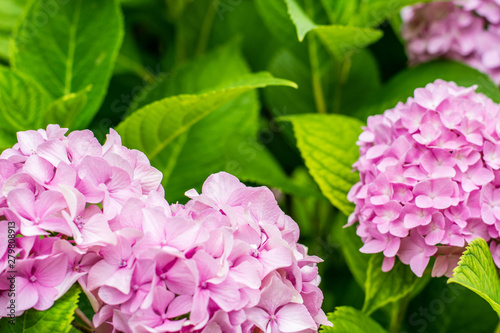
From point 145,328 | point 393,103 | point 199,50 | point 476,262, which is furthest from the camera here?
point 199,50

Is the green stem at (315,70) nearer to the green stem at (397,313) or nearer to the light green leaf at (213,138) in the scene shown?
the light green leaf at (213,138)

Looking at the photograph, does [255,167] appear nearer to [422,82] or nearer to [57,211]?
[422,82]

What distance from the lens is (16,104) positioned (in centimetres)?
88

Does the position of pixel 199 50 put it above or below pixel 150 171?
below

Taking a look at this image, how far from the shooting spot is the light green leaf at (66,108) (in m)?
0.84

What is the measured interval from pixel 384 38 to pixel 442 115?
667 millimetres

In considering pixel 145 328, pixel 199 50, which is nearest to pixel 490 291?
pixel 145 328

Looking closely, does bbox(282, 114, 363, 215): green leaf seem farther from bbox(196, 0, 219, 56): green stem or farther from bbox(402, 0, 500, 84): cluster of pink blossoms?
bbox(196, 0, 219, 56): green stem

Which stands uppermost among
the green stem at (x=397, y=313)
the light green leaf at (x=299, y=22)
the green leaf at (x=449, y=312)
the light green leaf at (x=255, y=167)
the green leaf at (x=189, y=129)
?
the light green leaf at (x=299, y=22)

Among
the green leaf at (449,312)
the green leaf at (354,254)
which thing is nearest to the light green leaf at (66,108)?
the green leaf at (354,254)

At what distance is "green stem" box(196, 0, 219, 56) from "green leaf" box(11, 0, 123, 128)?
1.21ft

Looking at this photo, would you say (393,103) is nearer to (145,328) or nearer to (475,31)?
(475,31)

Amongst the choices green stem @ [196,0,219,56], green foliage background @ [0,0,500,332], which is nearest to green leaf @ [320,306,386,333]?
green foliage background @ [0,0,500,332]

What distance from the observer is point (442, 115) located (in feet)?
2.52
